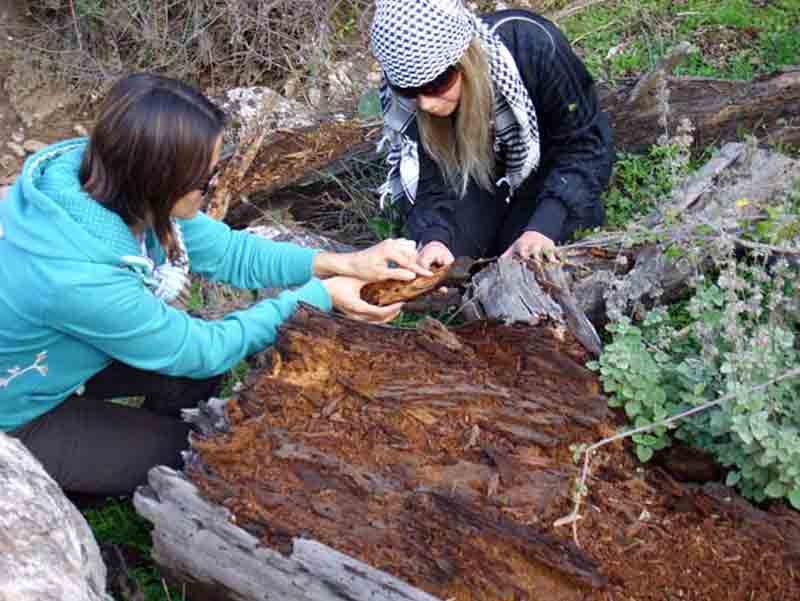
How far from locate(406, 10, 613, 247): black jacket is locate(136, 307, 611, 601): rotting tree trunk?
945 millimetres

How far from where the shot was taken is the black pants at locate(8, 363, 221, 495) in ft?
8.74

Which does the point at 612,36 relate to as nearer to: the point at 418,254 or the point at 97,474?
the point at 418,254

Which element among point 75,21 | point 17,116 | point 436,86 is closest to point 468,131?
point 436,86

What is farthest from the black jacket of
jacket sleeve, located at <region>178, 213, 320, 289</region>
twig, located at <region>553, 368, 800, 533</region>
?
twig, located at <region>553, 368, 800, 533</region>

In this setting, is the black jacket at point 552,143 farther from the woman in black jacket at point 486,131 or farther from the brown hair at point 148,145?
the brown hair at point 148,145

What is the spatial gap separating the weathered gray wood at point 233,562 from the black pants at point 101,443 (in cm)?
39

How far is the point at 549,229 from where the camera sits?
329cm

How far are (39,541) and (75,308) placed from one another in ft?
2.27

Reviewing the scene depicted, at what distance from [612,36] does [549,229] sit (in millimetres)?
2640

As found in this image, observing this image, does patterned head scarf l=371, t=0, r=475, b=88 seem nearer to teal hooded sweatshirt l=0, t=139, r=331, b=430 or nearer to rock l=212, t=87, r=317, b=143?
teal hooded sweatshirt l=0, t=139, r=331, b=430

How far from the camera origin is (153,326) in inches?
93.4

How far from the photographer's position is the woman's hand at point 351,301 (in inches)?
109

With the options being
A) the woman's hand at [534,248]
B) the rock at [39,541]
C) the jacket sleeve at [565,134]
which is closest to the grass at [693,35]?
the jacket sleeve at [565,134]

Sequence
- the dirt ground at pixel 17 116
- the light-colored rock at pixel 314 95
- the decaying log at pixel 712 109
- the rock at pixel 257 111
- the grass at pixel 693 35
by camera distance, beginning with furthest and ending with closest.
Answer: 1. the dirt ground at pixel 17 116
2. the light-colored rock at pixel 314 95
3. the grass at pixel 693 35
4. the rock at pixel 257 111
5. the decaying log at pixel 712 109
